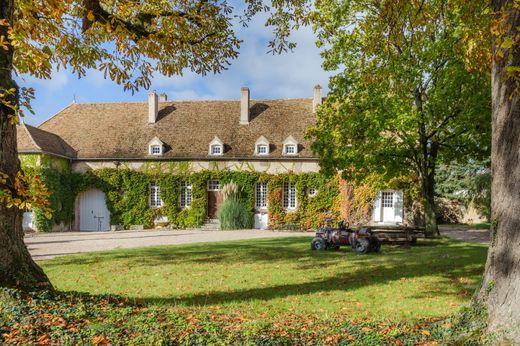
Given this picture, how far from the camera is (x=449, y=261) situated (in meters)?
11.9

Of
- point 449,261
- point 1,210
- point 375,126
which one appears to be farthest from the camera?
point 375,126

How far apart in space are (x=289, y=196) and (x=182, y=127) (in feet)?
28.1

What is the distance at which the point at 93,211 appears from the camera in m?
30.0

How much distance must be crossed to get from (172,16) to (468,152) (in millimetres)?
14995

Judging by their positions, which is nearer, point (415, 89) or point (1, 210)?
point (1, 210)

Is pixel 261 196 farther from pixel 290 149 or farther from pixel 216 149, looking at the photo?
pixel 216 149

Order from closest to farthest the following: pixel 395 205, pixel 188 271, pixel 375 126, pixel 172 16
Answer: pixel 172 16 < pixel 188 271 < pixel 375 126 < pixel 395 205

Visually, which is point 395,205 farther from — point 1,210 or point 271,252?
point 1,210

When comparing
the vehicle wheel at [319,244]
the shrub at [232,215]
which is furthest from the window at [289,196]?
the vehicle wheel at [319,244]

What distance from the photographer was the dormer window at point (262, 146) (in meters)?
29.1

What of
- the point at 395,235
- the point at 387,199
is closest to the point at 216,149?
the point at 387,199

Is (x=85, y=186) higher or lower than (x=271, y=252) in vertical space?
higher

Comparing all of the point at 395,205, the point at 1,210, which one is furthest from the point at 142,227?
the point at 1,210

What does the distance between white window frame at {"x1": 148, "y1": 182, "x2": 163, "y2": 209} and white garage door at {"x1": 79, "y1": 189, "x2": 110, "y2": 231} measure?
9.20 feet
